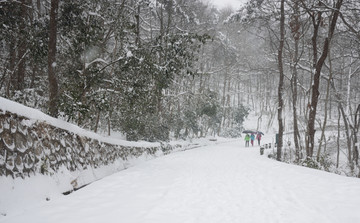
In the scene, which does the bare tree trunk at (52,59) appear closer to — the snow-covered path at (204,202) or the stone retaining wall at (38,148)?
the stone retaining wall at (38,148)

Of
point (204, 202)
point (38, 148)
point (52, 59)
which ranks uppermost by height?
point (52, 59)

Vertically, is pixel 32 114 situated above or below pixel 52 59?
below

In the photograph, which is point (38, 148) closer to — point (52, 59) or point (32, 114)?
point (32, 114)

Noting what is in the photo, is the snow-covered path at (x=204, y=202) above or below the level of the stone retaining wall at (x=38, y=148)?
below

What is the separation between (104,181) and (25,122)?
259 centimetres

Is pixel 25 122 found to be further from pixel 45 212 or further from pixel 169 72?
pixel 169 72

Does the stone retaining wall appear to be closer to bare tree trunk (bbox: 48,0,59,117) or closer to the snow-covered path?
the snow-covered path

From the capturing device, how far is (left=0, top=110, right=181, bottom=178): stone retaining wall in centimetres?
357

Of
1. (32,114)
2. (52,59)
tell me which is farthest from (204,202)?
(52,59)

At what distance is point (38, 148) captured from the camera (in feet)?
14.1

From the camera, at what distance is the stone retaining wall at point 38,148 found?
11.7 feet

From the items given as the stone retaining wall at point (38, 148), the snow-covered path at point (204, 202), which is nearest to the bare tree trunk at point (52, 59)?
the stone retaining wall at point (38, 148)

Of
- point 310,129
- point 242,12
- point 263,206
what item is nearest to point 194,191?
point 263,206

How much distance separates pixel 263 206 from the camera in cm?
429
